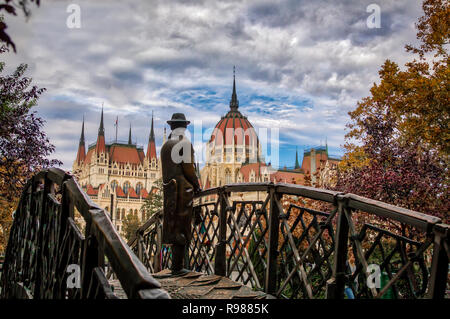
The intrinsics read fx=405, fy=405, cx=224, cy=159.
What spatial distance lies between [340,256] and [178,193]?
9.96 ft

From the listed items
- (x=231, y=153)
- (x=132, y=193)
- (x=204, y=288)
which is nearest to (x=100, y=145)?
(x=132, y=193)

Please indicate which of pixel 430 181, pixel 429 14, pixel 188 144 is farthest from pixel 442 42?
pixel 188 144

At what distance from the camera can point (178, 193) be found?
605 cm

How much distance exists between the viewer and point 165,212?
620cm

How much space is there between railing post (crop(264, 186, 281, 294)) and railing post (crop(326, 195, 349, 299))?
1076 mm

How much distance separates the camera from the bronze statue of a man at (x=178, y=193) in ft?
19.8

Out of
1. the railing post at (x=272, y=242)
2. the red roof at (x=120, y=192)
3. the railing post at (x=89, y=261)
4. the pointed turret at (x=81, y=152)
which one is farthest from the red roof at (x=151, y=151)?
the railing post at (x=89, y=261)

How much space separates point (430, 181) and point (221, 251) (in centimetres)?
809

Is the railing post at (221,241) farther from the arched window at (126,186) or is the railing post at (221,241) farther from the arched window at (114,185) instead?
the arched window at (126,186)

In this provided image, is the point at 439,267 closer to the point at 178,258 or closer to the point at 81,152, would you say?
the point at 178,258

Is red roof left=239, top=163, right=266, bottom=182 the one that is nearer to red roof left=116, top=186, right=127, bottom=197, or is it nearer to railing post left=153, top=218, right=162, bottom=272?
red roof left=116, top=186, right=127, bottom=197

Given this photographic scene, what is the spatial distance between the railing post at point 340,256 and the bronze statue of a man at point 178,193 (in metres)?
2.90
